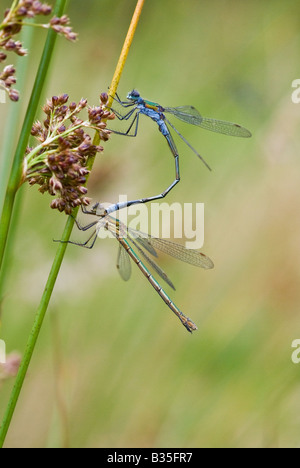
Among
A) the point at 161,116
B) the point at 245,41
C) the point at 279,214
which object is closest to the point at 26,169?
the point at 161,116

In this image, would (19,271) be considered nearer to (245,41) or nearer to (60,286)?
(60,286)

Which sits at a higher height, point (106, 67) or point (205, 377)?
point (106, 67)

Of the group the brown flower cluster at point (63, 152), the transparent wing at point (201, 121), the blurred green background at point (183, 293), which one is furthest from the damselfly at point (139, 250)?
the brown flower cluster at point (63, 152)

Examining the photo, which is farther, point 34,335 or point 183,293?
point 183,293

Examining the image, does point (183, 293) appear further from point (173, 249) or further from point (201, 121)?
point (201, 121)

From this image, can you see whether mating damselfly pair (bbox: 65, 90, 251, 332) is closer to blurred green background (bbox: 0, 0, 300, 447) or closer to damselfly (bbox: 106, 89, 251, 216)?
damselfly (bbox: 106, 89, 251, 216)

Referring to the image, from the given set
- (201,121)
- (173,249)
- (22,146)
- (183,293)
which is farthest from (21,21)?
(183,293)
